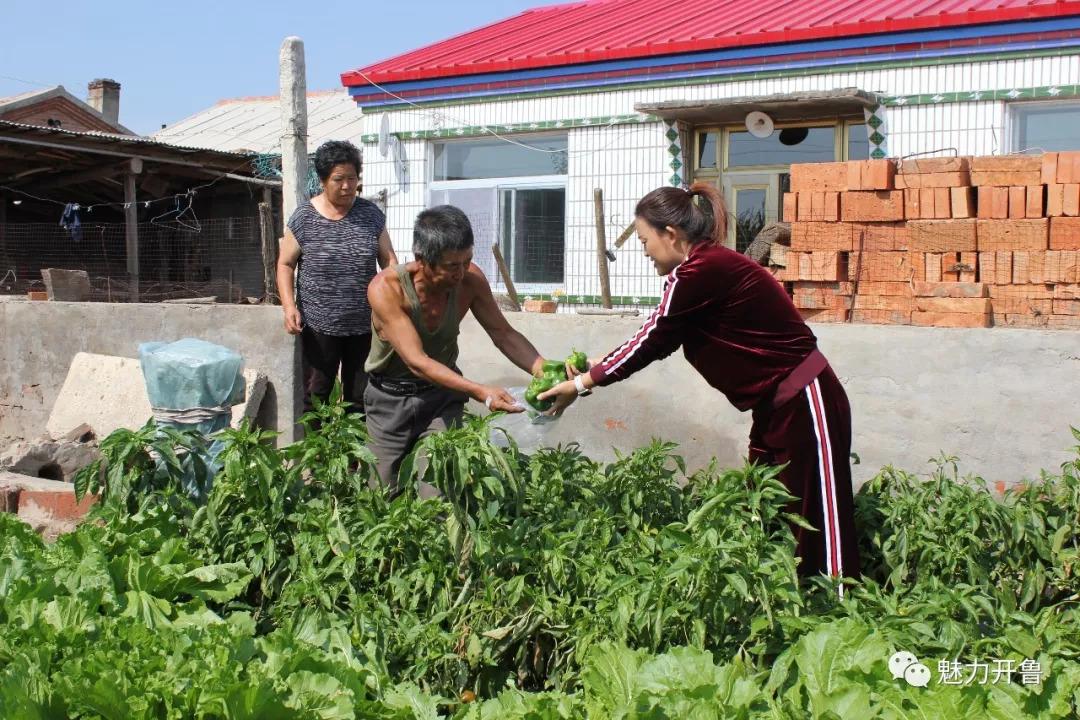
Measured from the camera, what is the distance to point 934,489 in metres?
4.34

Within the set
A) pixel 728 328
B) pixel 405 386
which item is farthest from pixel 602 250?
pixel 728 328

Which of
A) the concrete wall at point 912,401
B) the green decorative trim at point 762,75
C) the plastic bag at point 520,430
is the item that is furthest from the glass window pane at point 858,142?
the plastic bag at point 520,430

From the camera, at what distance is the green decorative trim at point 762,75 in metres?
9.18

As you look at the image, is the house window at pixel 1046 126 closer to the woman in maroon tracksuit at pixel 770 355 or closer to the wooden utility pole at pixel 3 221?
the woman in maroon tracksuit at pixel 770 355

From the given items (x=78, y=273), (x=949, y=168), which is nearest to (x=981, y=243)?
(x=949, y=168)

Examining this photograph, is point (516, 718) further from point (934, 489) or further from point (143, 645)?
point (934, 489)

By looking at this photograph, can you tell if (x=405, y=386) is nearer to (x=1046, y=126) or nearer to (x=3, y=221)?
(x=1046, y=126)

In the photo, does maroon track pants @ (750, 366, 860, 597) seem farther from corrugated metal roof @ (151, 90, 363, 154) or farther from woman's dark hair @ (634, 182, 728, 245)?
corrugated metal roof @ (151, 90, 363, 154)

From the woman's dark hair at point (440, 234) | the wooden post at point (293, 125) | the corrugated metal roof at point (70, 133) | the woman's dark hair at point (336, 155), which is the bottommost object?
the woman's dark hair at point (440, 234)

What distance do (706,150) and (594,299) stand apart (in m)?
1.89

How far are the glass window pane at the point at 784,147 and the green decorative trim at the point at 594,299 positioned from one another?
168 cm

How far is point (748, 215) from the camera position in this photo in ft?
35.2

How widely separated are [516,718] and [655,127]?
352 inches

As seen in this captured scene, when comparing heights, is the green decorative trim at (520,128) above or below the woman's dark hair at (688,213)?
above
